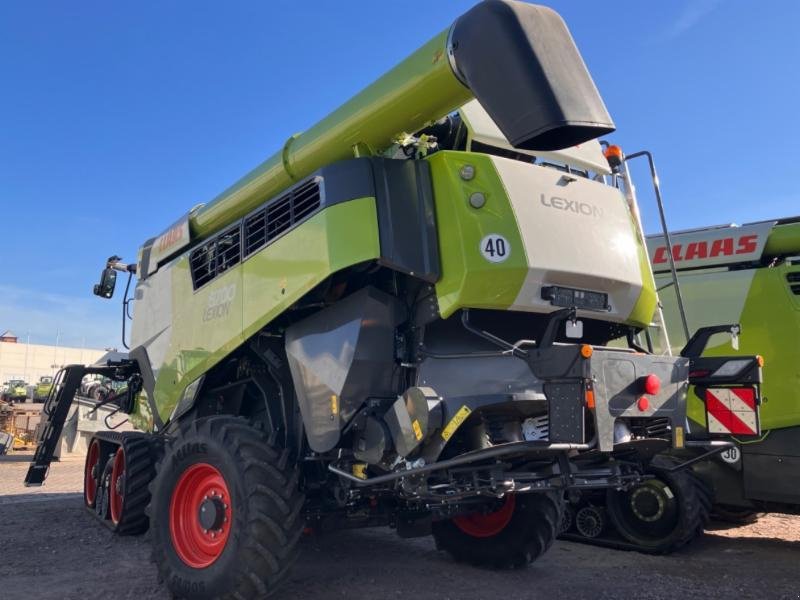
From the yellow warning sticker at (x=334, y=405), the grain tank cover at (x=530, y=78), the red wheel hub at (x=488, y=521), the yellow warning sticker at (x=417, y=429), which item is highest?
the grain tank cover at (x=530, y=78)

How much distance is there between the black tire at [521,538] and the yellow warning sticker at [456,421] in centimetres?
225

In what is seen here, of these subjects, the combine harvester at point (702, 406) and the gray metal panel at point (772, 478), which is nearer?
the gray metal panel at point (772, 478)

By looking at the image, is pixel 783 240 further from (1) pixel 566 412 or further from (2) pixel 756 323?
(1) pixel 566 412

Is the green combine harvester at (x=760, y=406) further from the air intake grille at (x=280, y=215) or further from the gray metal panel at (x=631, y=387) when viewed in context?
the air intake grille at (x=280, y=215)

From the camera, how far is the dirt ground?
493cm

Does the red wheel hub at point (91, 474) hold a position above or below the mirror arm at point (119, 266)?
below

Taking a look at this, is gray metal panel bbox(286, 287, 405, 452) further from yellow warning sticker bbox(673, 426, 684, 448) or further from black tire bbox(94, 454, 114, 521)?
black tire bbox(94, 454, 114, 521)

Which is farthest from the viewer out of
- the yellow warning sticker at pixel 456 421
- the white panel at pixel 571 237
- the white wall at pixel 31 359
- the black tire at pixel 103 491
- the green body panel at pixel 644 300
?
the white wall at pixel 31 359

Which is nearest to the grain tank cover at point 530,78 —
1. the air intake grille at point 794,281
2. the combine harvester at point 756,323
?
the combine harvester at point 756,323

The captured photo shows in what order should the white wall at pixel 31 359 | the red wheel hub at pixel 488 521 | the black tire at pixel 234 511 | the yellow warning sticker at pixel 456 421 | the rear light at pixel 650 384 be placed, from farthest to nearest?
the white wall at pixel 31 359 → the red wheel hub at pixel 488 521 → the black tire at pixel 234 511 → the rear light at pixel 650 384 → the yellow warning sticker at pixel 456 421

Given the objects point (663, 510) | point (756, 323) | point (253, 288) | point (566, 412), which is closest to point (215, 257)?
point (253, 288)

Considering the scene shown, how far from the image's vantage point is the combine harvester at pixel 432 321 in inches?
142

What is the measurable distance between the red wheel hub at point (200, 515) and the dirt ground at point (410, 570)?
17.0 inches

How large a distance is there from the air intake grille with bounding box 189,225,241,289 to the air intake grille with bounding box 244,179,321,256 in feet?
0.66
